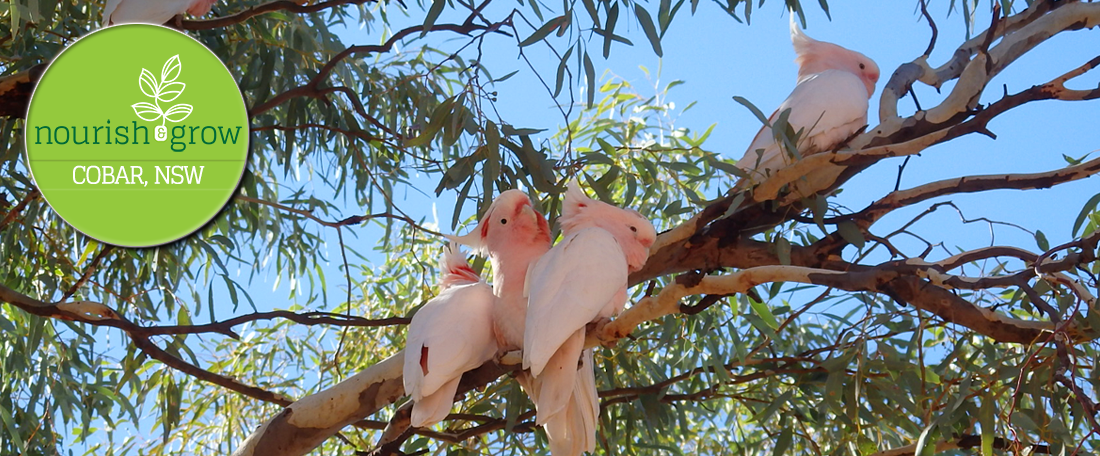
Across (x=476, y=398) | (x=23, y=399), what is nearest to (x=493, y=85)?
(x=476, y=398)

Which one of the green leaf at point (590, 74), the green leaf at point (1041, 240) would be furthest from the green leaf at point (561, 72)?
the green leaf at point (1041, 240)

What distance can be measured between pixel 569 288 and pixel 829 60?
46.1 inches

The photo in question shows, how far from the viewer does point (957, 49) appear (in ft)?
6.48

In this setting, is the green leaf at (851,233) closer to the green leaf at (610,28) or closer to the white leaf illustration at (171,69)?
the green leaf at (610,28)

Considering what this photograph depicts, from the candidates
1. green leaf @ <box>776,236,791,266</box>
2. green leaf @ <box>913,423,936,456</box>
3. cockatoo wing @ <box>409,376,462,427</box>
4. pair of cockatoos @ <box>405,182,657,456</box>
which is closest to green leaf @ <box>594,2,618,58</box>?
pair of cockatoos @ <box>405,182,657,456</box>

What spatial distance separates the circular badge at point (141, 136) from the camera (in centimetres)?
189

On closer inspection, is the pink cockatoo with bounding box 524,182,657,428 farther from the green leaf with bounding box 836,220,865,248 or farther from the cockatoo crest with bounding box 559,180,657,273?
the green leaf with bounding box 836,220,865,248

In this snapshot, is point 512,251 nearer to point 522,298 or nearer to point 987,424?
point 522,298

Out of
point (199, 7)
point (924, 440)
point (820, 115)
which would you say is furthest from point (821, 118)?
point (199, 7)

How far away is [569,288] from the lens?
1.32 metres

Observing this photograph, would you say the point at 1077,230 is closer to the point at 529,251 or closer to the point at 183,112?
the point at 529,251

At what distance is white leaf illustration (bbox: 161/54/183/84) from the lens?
1901 mm

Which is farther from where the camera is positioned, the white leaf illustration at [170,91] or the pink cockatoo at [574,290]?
the white leaf illustration at [170,91]

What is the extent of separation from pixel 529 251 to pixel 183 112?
2.77 ft
